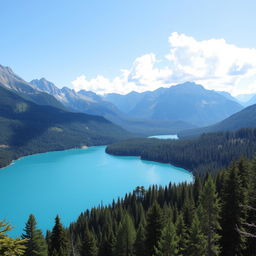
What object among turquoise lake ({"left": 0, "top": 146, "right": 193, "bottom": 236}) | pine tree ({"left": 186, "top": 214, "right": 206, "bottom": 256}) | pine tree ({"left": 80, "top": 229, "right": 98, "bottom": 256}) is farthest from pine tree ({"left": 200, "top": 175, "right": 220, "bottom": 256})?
turquoise lake ({"left": 0, "top": 146, "right": 193, "bottom": 236})

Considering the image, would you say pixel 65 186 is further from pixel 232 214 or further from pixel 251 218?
pixel 232 214

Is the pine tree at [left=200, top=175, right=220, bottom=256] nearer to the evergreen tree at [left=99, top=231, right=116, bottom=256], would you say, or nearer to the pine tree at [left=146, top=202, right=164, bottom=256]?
the pine tree at [left=146, top=202, right=164, bottom=256]

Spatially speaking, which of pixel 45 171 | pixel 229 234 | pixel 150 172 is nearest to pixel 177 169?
pixel 150 172

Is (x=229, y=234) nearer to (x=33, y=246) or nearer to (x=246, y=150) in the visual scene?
(x=33, y=246)

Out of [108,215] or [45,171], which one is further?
[45,171]

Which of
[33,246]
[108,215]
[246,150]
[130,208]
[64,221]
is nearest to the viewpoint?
[33,246]

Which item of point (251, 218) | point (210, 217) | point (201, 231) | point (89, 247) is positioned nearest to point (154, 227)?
point (201, 231)

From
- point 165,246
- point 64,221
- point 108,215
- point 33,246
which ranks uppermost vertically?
point 165,246
